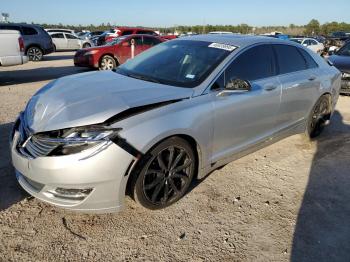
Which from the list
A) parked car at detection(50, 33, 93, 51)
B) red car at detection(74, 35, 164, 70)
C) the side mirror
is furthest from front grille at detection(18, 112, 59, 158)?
parked car at detection(50, 33, 93, 51)

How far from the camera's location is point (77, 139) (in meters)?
2.77

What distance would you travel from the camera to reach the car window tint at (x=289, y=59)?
4523 millimetres

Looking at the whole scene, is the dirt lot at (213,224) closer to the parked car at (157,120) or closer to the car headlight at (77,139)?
the parked car at (157,120)

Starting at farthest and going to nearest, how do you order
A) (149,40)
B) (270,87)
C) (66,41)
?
1. (66,41)
2. (149,40)
3. (270,87)

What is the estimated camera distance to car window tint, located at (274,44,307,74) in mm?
4523

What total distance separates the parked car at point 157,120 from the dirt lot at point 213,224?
26cm

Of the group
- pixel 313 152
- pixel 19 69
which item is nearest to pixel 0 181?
pixel 313 152

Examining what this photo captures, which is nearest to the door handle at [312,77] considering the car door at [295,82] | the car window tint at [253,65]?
the car door at [295,82]

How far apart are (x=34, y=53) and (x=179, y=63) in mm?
14836

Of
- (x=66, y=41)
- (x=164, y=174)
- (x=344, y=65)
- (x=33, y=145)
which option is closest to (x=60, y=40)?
(x=66, y=41)

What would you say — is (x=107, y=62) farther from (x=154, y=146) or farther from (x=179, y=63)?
(x=154, y=146)

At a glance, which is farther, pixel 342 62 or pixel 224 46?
pixel 342 62

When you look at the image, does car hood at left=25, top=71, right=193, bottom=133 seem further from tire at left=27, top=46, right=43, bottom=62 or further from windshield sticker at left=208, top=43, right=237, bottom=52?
tire at left=27, top=46, right=43, bottom=62

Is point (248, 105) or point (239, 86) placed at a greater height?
point (239, 86)
